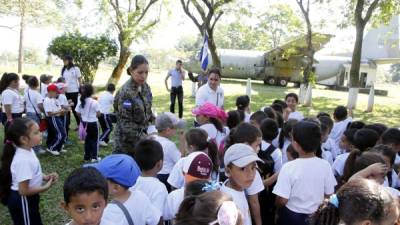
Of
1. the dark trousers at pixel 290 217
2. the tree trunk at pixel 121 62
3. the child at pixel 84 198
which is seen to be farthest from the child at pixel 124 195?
the tree trunk at pixel 121 62

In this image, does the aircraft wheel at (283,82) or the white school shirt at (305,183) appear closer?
the white school shirt at (305,183)

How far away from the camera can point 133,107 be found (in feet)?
12.5

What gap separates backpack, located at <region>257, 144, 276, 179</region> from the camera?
366cm

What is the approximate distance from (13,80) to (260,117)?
14.2 ft

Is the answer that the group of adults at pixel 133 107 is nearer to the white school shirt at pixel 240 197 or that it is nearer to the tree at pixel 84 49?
the white school shirt at pixel 240 197

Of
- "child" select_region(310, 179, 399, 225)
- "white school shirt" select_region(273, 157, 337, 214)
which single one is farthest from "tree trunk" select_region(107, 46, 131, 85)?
"child" select_region(310, 179, 399, 225)

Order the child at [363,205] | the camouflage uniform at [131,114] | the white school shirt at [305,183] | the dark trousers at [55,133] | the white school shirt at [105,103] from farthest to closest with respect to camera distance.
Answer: the white school shirt at [105,103]
the dark trousers at [55,133]
the camouflage uniform at [131,114]
the white school shirt at [305,183]
the child at [363,205]

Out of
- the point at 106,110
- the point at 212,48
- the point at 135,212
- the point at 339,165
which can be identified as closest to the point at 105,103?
the point at 106,110

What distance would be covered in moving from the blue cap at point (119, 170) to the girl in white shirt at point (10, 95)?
4.81m

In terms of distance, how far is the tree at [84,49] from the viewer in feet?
49.6

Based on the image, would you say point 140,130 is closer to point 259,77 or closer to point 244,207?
point 244,207

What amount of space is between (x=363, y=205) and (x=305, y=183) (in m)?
1.07

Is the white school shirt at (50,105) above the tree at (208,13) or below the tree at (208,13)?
below

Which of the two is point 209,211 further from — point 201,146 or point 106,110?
point 106,110
